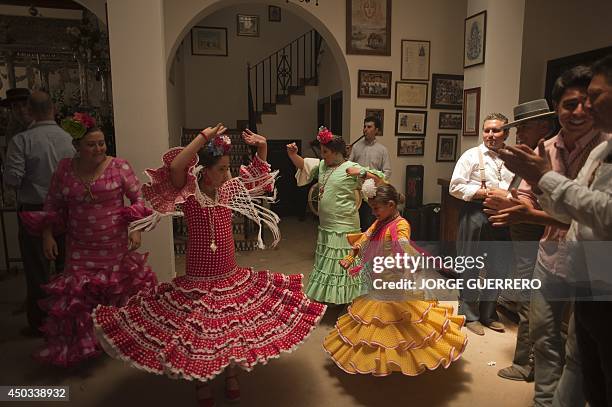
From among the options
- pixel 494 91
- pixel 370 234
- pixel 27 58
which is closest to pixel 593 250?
pixel 370 234

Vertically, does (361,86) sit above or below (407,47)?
below

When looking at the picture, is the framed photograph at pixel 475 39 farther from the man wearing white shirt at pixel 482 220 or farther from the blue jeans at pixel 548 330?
the blue jeans at pixel 548 330

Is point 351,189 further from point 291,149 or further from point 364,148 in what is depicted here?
point 364,148

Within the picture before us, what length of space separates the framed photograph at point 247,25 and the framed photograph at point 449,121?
4565 millimetres

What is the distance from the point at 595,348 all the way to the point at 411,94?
4170 millimetres

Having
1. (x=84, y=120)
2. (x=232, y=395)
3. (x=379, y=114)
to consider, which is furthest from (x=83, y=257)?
(x=379, y=114)

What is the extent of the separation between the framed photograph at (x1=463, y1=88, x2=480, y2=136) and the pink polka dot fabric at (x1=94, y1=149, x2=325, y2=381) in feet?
9.44

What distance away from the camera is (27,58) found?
596 cm

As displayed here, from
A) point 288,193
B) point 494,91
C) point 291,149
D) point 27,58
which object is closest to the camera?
point 291,149

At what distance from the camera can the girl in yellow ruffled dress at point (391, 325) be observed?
226 centimetres

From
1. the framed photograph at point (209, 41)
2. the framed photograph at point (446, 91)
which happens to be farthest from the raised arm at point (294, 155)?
the framed photograph at point (209, 41)

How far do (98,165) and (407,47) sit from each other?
3.94 meters

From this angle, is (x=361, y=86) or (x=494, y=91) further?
(x=361, y=86)

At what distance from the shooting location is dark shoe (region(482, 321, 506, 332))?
3068 millimetres
